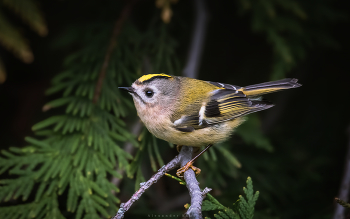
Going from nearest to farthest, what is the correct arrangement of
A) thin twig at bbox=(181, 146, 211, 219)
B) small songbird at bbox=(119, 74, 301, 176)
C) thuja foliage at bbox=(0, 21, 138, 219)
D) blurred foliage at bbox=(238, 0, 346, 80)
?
thin twig at bbox=(181, 146, 211, 219), thuja foliage at bbox=(0, 21, 138, 219), small songbird at bbox=(119, 74, 301, 176), blurred foliage at bbox=(238, 0, 346, 80)

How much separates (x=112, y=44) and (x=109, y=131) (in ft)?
1.93

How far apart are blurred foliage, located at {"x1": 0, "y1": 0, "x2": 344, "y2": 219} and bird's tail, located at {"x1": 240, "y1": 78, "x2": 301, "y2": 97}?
15 cm

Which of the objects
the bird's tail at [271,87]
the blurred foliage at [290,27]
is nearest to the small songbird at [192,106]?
the bird's tail at [271,87]

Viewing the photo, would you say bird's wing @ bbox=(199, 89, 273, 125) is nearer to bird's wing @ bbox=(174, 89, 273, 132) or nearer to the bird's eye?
bird's wing @ bbox=(174, 89, 273, 132)

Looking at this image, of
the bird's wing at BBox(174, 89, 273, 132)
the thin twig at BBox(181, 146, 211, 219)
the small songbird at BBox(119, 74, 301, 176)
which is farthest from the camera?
the bird's wing at BBox(174, 89, 273, 132)

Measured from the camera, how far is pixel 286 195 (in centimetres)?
222

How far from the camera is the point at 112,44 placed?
187cm

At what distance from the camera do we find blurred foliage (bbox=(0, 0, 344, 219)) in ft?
4.78

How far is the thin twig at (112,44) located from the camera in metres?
1.77

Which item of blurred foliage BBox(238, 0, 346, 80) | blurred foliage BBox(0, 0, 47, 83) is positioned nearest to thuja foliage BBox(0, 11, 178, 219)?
blurred foliage BBox(0, 0, 47, 83)

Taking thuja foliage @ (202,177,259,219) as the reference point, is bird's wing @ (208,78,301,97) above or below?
above

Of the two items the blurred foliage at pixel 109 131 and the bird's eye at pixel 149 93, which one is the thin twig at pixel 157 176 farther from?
the bird's eye at pixel 149 93

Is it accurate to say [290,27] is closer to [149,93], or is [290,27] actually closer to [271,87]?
[271,87]

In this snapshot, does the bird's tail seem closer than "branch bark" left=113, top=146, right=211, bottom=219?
No
